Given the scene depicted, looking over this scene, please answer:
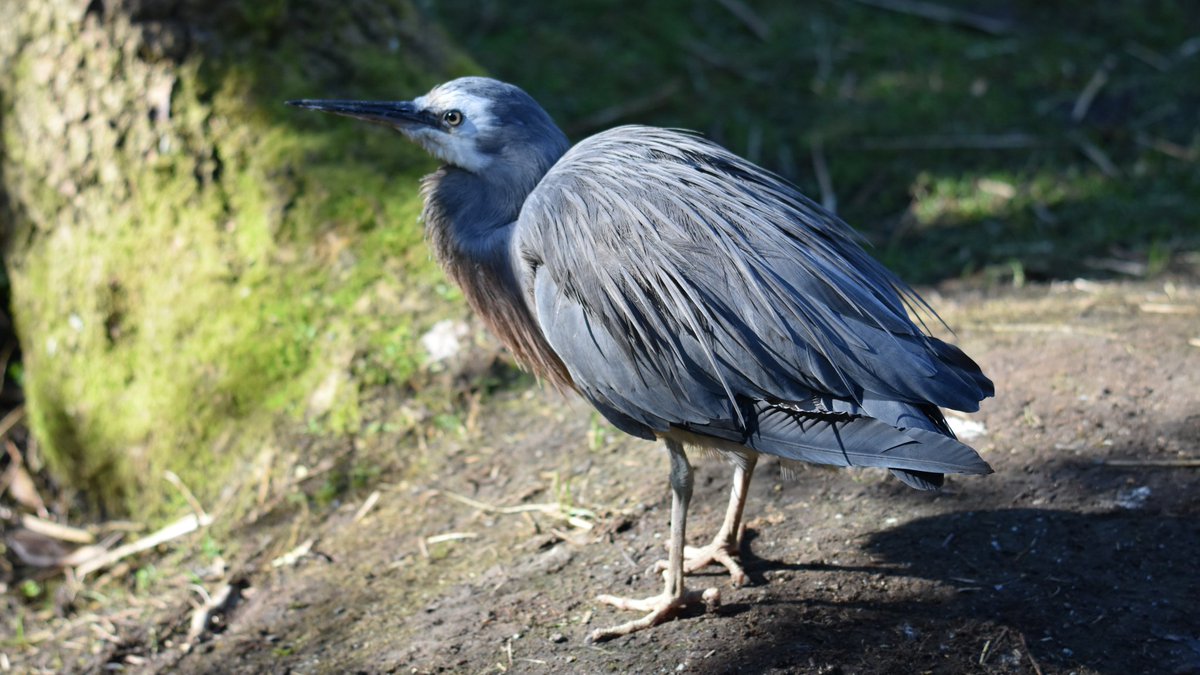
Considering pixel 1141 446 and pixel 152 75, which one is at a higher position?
pixel 152 75

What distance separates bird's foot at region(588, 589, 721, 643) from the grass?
312 cm

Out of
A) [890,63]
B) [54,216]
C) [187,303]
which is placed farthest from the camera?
[890,63]

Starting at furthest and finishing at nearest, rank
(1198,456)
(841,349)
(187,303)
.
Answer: (187,303) < (1198,456) < (841,349)

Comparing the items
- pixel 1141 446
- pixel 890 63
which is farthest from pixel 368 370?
pixel 890 63

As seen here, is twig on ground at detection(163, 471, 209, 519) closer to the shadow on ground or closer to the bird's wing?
the bird's wing

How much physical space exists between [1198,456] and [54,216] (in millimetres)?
5344

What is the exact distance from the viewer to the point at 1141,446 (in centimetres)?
401

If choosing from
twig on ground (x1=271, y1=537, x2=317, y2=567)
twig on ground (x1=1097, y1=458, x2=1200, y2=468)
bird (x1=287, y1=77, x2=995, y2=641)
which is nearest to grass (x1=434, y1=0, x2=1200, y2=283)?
twig on ground (x1=1097, y1=458, x2=1200, y2=468)

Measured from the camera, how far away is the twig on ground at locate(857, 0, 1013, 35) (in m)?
8.52

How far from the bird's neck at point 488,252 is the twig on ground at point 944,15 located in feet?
19.3

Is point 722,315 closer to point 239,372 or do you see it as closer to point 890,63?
point 239,372

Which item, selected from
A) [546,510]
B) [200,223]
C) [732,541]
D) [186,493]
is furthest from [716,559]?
[200,223]

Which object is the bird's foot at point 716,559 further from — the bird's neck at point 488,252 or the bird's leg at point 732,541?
the bird's neck at point 488,252

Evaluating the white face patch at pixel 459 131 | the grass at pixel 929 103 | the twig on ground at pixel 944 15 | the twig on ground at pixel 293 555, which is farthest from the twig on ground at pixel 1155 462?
the twig on ground at pixel 944 15
